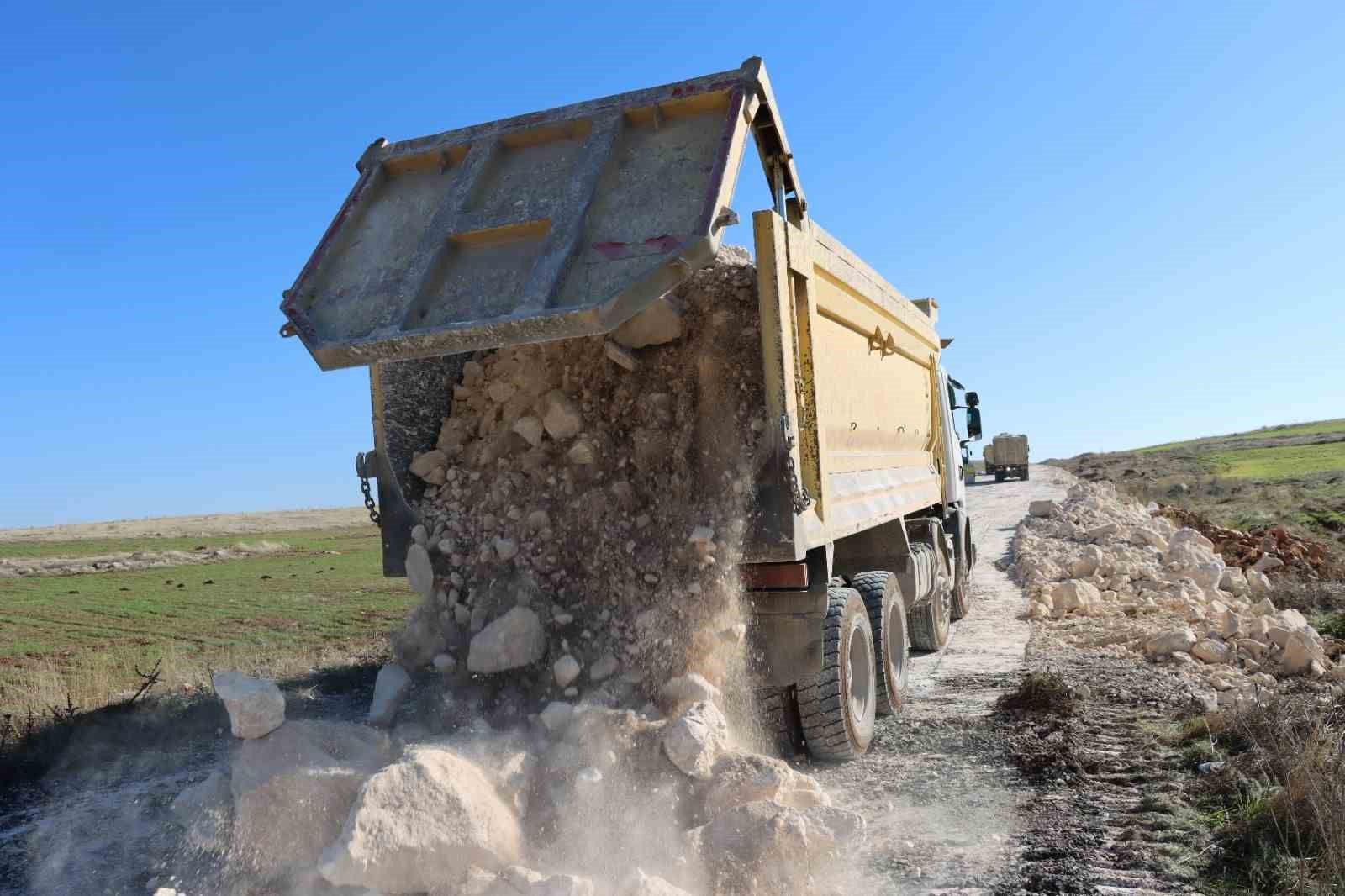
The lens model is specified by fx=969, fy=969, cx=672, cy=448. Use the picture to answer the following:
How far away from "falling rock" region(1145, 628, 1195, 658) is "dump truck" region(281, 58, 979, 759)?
261 cm

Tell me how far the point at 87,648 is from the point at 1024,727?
1155cm

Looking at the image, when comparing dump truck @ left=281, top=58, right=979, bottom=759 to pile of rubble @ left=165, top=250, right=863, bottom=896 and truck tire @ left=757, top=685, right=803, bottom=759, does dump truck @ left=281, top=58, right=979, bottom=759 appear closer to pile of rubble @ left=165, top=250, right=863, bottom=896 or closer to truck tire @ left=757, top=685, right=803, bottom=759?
truck tire @ left=757, top=685, right=803, bottom=759

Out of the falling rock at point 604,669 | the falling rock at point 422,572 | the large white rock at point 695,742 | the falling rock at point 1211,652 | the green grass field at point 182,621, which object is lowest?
the green grass field at point 182,621

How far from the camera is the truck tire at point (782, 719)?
4.95 metres

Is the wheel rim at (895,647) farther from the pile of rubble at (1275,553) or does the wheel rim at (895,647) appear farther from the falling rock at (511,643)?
the pile of rubble at (1275,553)

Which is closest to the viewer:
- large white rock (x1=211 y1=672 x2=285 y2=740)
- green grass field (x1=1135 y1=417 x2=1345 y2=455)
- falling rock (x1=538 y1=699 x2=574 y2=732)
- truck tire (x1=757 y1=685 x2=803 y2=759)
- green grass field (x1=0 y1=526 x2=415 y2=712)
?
large white rock (x1=211 y1=672 x2=285 y2=740)

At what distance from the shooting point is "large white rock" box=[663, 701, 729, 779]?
385cm

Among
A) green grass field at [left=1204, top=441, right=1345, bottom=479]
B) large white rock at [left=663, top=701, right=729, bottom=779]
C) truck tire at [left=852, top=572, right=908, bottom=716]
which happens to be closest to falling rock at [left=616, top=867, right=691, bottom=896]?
large white rock at [left=663, top=701, right=729, bottom=779]

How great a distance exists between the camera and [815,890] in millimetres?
3480

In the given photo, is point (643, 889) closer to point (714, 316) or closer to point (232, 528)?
point (714, 316)

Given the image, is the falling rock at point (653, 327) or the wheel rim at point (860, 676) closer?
the falling rock at point (653, 327)

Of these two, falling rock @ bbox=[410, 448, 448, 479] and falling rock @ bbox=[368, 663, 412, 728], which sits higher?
falling rock @ bbox=[410, 448, 448, 479]

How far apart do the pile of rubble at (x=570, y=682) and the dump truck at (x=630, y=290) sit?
21cm

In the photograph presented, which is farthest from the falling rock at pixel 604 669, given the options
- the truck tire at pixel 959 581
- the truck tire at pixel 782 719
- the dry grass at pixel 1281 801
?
the truck tire at pixel 959 581
